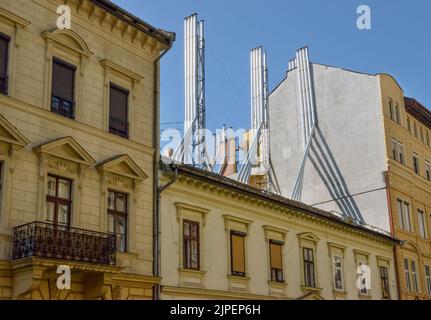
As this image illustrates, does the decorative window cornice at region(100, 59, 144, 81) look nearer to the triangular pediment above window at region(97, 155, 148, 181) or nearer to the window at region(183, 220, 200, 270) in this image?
the triangular pediment above window at region(97, 155, 148, 181)

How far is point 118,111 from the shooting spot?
22.1 m

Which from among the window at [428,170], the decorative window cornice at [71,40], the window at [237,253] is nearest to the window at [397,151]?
the window at [428,170]

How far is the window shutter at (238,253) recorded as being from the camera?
1004 inches

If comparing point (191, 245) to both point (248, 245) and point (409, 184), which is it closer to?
point (248, 245)

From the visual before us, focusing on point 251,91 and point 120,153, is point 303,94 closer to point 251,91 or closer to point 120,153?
point 251,91

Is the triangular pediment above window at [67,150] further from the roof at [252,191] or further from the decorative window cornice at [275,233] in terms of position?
the decorative window cornice at [275,233]

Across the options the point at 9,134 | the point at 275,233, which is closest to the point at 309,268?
the point at 275,233

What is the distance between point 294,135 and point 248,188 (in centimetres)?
1952

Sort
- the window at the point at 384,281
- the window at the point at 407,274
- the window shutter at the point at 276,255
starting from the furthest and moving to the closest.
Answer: the window at the point at 407,274
the window at the point at 384,281
the window shutter at the point at 276,255

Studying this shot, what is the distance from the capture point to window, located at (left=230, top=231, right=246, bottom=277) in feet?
83.4

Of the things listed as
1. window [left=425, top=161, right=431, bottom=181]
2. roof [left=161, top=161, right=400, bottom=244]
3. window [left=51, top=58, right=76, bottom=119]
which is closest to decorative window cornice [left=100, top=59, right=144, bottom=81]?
window [left=51, top=58, right=76, bottom=119]

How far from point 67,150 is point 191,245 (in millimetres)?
6504

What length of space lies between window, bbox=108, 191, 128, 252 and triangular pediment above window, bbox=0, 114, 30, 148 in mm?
3882

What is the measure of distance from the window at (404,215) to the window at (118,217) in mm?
23325
